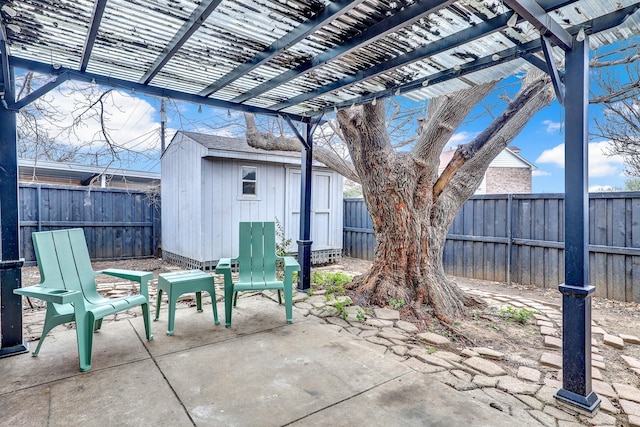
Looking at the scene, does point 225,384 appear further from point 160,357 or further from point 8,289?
point 8,289

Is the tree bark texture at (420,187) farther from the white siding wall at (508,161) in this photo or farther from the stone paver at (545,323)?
the white siding wall at (508,161)

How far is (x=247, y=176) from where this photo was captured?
7.06 meters

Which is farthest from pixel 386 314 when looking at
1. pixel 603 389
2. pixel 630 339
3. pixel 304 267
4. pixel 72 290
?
pixel 72 290

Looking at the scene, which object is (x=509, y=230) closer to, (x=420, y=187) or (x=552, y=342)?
(x=420, y=187)

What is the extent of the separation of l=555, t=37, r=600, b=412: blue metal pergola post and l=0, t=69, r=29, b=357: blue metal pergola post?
13.3 feet

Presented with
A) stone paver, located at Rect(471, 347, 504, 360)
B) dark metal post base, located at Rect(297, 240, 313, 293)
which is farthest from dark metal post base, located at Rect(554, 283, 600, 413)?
dark metal post base, located at Rect(297, 240, 313, 293)

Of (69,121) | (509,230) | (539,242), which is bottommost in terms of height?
(539,242)

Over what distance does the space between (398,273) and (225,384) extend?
8.52ft

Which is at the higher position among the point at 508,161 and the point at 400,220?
the point at 508,161

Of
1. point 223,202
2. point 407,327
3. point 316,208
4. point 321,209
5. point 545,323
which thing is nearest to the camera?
point 407,327

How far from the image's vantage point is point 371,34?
96.7 inches

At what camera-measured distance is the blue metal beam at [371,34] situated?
2.10 m

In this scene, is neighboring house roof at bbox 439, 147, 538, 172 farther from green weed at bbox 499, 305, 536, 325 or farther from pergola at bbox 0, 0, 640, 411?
pergola at bbox 0, 0, 640, 411

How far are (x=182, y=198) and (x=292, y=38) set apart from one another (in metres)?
5.44
